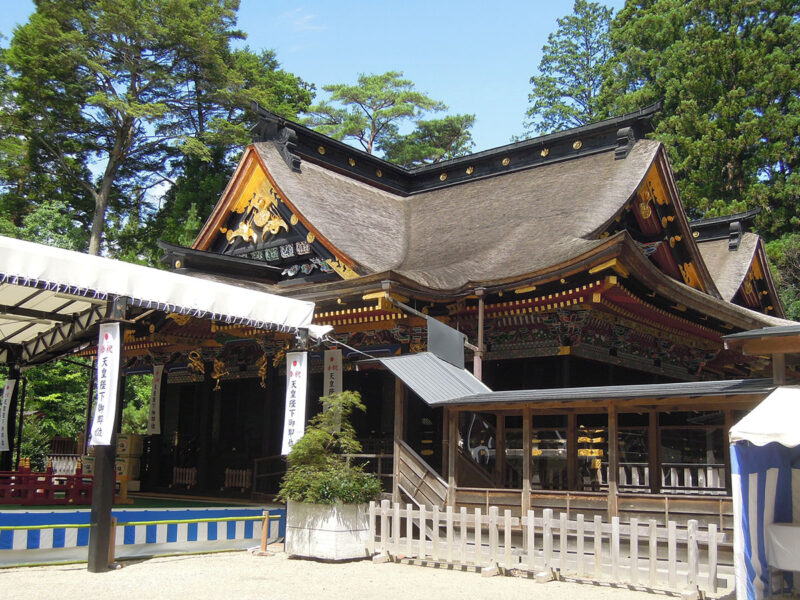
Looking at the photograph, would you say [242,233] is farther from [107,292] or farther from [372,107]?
[372,107]

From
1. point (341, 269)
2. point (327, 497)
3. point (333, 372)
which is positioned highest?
point (341, 269)

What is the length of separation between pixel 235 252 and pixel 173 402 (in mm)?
4527

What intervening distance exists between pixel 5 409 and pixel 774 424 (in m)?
13.7

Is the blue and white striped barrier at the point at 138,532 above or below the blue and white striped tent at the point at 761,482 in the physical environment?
below

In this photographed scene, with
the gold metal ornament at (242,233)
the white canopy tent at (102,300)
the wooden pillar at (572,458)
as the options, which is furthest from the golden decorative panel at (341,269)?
the wooden pillar at (572,458)

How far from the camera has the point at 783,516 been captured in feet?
26.2

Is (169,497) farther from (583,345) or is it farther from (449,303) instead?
(583,345)

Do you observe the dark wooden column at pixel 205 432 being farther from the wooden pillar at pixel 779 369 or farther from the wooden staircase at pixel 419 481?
the wooden pillar at pixel 779 369

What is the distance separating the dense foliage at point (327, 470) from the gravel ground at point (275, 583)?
897 mm

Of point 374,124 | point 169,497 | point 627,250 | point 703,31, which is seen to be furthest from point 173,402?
point 374,124

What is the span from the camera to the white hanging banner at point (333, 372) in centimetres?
1340

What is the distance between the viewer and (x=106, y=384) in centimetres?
941

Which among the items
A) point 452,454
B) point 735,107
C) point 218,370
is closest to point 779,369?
point 452,454

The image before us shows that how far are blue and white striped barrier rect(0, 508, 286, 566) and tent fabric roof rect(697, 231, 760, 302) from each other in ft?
44.0
